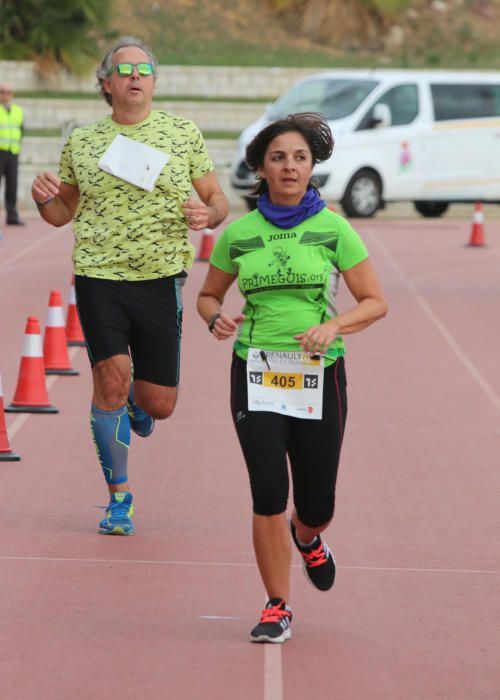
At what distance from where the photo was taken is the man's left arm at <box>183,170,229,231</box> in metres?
7.34

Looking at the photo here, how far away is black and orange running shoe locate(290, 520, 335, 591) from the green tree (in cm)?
3446

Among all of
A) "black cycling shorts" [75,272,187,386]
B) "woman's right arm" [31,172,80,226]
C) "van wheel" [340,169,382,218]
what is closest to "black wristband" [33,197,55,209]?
"woman's right arm" [31,172,80,226]

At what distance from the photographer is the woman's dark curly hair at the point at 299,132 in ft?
20.4

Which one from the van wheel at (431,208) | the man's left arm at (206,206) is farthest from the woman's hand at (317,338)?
the van wheel at (431,208)

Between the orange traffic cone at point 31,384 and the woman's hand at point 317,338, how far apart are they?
16.0ft

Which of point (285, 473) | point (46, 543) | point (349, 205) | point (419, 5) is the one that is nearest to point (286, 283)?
point (285, 473)

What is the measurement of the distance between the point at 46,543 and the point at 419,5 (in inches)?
1782

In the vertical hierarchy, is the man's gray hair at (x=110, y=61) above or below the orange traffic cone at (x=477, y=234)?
above

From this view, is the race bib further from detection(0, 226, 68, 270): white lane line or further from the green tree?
the green tree

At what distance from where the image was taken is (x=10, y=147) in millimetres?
26625

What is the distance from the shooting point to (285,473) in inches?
240

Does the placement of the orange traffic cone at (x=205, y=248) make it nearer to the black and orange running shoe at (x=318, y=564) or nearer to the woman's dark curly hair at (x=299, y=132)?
the black and orange running shoe at (x=318, y=564)

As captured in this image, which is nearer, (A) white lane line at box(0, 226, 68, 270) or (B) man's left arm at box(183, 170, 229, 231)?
(B) man's left arm at box(183, 170, 229, 231)

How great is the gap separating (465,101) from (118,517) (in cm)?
2286
